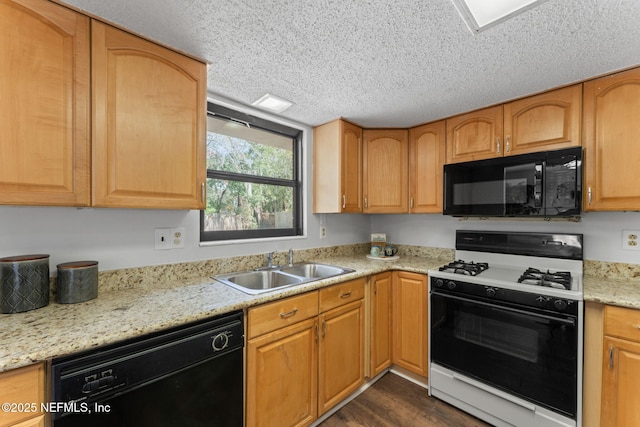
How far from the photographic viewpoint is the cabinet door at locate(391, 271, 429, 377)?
6.76ft

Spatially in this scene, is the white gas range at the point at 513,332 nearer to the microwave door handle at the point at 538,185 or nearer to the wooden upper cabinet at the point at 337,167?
the microwave door handle at the point at 538,185

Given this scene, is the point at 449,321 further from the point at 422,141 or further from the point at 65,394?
the point at 65,394

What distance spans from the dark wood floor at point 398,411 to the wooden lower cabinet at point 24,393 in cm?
145

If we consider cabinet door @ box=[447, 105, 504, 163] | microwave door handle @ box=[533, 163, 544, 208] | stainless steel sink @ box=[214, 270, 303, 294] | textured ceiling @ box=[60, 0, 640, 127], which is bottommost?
stainless steel sink @ box=[214, 270, 303, 294]

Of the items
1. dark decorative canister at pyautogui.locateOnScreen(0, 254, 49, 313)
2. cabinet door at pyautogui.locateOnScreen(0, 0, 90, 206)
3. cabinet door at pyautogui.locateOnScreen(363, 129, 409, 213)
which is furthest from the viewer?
Result: cabinet door at pyautogui.locateOnScreen(363, 129, 409, 213)

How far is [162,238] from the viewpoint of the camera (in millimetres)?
1631

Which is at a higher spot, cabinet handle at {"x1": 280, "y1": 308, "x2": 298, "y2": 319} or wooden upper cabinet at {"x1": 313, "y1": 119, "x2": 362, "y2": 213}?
wooden upper cabinet at {"x1": 313, "y1": 119, "x2": 362, "y2": 213}

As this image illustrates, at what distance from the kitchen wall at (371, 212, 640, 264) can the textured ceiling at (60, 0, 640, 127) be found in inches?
37.5

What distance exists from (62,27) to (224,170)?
1074 millimetres

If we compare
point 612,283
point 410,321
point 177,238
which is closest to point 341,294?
point 410,321

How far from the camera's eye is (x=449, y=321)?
1.89 meters

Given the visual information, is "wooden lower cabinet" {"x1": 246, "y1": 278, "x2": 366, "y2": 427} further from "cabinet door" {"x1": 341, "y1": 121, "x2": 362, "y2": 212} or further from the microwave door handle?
the microwave door handle

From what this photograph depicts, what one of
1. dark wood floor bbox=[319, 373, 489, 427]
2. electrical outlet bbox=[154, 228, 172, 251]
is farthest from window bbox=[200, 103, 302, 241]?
dark wood floor bbox=[319, 373, 489, 427]

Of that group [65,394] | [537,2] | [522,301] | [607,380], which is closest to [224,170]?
[65,394]
